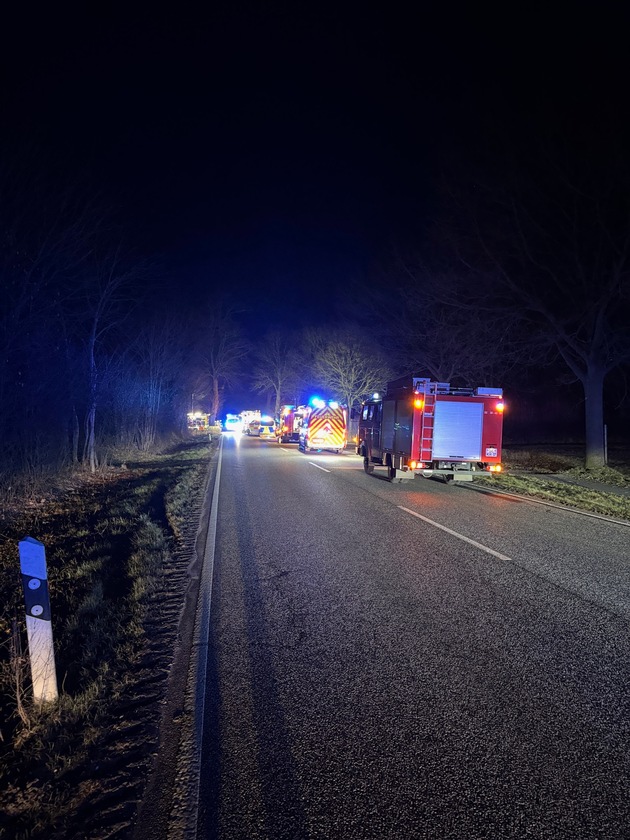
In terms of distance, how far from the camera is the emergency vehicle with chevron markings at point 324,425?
29.9m

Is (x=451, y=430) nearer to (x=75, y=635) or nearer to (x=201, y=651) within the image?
(x=201, y=651)

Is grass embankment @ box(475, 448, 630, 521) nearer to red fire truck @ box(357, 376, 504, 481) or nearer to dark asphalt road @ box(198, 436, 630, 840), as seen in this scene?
red fire truck @ box(357, 376, 504, 481)

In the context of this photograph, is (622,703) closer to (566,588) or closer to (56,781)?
(566,588)

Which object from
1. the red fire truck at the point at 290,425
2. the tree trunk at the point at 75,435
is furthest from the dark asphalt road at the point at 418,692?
the red fire truck at the point at 290,425

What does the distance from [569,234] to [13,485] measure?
62.2ft

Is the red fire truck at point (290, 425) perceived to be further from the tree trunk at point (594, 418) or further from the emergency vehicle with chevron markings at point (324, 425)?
the tree trunk at point (594, 418)

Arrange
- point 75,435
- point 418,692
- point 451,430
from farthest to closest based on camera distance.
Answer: point 75,435 < point 451,430 < point 418,692

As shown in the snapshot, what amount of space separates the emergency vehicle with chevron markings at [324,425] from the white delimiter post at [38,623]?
25.9 meters

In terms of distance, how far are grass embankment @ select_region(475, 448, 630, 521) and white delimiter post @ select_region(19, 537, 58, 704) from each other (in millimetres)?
11024

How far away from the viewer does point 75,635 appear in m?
5.18

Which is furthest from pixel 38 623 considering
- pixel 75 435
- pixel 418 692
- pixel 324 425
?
pixel 324 425

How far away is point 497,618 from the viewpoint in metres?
5.49

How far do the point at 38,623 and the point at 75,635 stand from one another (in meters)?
1.51

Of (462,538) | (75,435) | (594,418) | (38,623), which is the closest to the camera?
(38,623)
